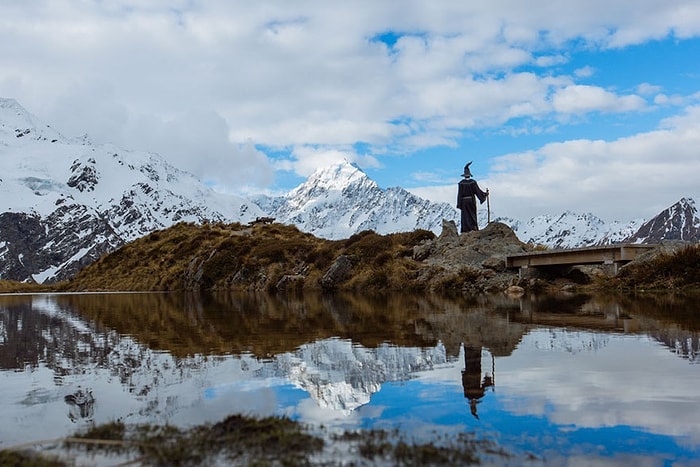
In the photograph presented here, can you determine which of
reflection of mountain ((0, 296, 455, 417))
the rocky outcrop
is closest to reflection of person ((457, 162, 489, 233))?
the rocky outcrop

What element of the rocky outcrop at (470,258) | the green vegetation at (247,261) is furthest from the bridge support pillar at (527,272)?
the green vegetation at (247,261)

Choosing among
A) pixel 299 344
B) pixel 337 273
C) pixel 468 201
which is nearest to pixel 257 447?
pixel 299 344

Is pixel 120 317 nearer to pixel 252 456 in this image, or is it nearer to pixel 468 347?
pixel 468 347

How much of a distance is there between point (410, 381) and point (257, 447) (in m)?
2.82

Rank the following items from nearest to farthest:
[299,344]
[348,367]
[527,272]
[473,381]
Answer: [473,381] < [348,367] < [299,344] < [527,272]

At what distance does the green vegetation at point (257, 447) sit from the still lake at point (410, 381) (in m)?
0.28

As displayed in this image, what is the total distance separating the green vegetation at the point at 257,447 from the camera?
4.02 meters

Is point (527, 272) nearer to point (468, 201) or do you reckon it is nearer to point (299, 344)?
point (468, 201)

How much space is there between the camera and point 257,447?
4.25 metres

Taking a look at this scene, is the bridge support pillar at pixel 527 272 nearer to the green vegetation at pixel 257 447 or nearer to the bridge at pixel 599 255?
the bridge at pixel 599 255

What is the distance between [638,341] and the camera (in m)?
9.28

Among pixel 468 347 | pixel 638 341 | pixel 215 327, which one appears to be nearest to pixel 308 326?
pixel 215 327

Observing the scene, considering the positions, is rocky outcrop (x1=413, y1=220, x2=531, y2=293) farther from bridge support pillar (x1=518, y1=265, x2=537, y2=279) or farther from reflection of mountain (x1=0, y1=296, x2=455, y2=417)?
reflection of mountain (x1=0, y1=296, x2=455, y2=417)

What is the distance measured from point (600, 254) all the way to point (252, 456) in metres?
21.9
